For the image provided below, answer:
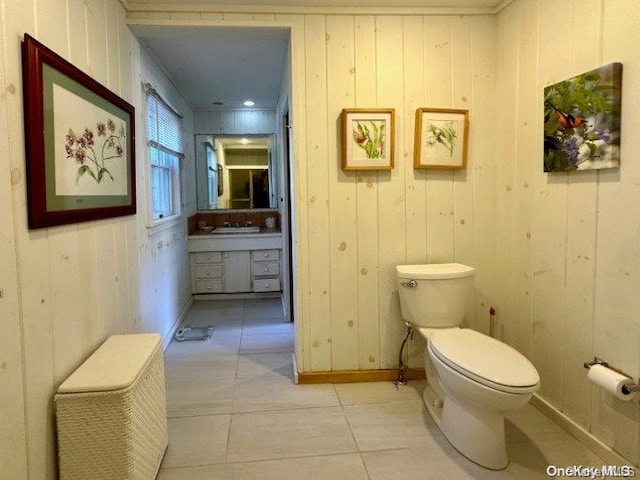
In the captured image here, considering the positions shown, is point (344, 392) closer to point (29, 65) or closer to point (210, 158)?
point (29, 65)

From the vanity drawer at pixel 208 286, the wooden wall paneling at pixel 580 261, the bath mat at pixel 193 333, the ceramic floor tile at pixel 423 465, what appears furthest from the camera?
the vanity drawer at pixel 208 286

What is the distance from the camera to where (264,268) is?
16.4 ft

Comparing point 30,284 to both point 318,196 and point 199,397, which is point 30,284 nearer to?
point 199,397

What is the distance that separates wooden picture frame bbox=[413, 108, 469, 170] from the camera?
2.69m

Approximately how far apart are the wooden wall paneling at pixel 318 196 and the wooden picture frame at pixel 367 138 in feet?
0.43

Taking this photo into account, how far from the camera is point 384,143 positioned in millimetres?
2668

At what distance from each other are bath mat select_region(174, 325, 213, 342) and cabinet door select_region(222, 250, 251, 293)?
101 centimetres

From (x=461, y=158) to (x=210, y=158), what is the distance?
3334 mm

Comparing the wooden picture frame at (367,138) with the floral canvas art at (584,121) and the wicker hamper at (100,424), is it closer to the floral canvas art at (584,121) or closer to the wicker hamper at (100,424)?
the floral canvas art at (584,121)

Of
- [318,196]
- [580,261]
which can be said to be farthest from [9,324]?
[580,261]

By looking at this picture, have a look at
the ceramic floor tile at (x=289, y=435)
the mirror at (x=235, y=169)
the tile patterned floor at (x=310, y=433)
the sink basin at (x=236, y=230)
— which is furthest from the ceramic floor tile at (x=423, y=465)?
the mirror at (x=235, y=169)

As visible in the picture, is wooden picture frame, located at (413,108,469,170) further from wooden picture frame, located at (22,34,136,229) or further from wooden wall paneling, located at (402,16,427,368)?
wooden picture frame, located at (22,34,136,229)

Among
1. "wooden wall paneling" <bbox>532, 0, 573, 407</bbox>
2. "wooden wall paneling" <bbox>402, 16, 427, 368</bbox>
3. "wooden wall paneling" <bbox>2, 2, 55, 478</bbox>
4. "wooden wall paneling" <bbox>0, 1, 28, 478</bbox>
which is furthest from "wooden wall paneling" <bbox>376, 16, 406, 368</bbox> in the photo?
"wooden wall paneling" <bbox>0, 1, 28, 478</bbox>

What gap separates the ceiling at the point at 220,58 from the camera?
2691 mm
